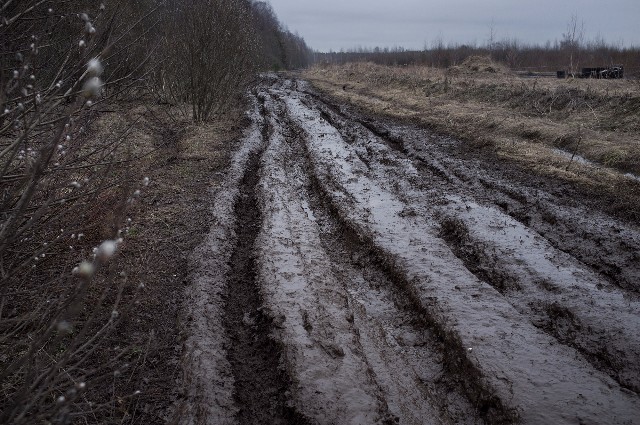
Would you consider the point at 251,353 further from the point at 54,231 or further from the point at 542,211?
the point at 542,211

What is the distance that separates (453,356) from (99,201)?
389 cm

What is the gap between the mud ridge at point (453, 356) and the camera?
295cm

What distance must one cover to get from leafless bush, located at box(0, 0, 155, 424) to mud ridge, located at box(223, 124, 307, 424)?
84 cm

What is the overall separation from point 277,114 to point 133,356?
13073 mm

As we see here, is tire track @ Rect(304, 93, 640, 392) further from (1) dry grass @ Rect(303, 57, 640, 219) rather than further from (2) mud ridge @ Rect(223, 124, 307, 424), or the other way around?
(1) dry grass @ Rect(303, 57, 640, 219)

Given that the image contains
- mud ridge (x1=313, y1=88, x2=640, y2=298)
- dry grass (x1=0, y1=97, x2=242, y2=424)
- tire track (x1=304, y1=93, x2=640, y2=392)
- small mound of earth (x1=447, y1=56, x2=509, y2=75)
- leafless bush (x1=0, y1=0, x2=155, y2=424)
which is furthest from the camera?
small mound of earth (x1=447, y1=56, x2=509, y2=75)

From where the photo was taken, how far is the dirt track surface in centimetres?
302

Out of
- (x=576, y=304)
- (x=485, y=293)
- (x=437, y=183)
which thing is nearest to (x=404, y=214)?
(x=437, y=183)

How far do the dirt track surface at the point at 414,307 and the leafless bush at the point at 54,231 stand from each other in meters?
0.89

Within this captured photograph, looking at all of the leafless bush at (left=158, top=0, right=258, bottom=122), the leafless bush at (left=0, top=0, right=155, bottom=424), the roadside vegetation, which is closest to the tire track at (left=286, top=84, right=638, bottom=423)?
the roadside vegetation

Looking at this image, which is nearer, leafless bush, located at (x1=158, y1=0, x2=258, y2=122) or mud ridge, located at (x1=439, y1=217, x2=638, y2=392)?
mud ridge, located at (x1=439, y1=217, x2=638, y2=392)

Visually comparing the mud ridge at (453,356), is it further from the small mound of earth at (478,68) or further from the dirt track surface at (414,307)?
the small mound of earth at (478,68)

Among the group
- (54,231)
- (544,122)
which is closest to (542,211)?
(54,231)

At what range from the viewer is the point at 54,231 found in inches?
161
